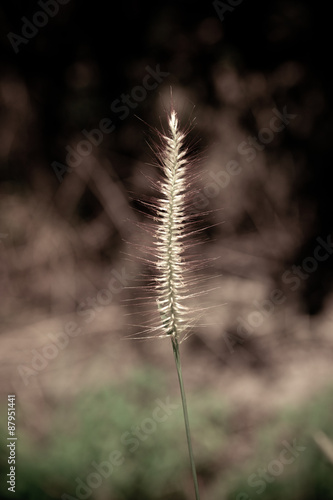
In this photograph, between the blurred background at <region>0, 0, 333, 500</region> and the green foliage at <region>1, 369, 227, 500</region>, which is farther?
the blurred background at <region>0, 0, 333, 500</region>

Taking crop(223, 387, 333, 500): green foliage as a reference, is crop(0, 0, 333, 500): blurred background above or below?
above

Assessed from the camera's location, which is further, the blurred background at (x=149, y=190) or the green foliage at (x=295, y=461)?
the blurred background at (x=149, y=190)

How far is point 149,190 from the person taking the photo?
3.66ft

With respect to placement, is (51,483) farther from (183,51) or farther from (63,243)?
(183,51)

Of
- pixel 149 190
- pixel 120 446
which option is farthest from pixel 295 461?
pixel 149 190

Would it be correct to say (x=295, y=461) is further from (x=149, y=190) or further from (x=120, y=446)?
(x=149, y=190)

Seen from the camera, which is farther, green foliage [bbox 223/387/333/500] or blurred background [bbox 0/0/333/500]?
blurred background [bbox 0/0/333/500]

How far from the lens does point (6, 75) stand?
1117 millimetres

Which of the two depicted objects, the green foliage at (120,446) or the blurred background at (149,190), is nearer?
the green foliage at (120,446)

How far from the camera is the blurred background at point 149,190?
3.52 ft

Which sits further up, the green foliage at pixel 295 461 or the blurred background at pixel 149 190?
the blurred background at pixel 149 190

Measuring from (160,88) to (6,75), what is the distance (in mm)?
361

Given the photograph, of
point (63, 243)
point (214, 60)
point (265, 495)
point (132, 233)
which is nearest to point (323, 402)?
point (265, 495)

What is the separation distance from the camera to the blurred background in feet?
3.52
